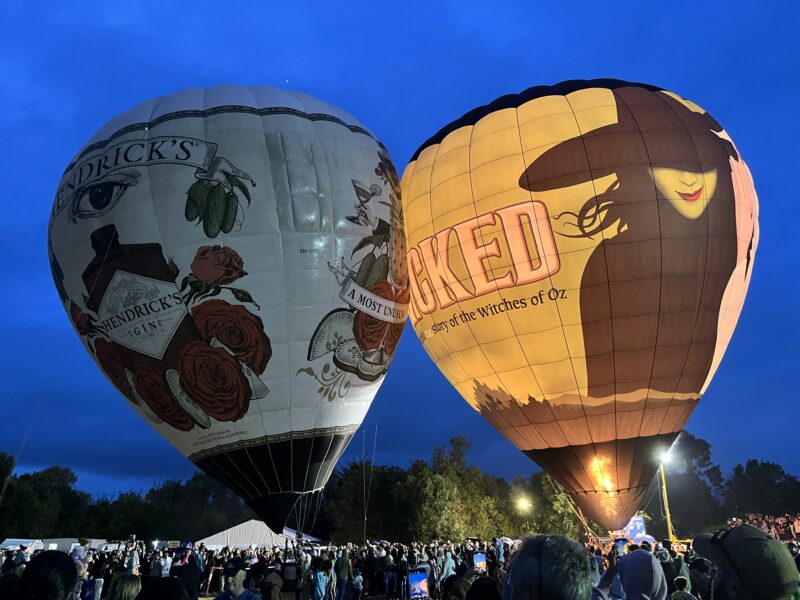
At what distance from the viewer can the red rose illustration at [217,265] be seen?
10.5 m

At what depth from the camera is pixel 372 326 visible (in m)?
12.1

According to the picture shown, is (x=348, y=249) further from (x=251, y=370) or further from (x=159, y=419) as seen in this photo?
(x=159, y=419)

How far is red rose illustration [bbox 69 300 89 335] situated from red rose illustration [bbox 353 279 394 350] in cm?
500

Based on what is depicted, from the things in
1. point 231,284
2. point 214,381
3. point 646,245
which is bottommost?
point 214,381

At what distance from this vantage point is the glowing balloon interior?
419 inches

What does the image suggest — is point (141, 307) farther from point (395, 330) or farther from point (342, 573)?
point (342, 573)

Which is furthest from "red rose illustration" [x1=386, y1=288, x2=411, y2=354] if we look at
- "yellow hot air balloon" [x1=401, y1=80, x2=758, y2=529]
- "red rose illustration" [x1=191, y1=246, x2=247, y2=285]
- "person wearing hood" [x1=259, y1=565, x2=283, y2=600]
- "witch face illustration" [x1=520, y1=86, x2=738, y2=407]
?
"person wearing hood" [x1=259, y1=565, x2=283, y2=600]

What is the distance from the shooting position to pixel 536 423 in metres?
14.5

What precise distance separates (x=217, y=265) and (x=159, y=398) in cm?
268

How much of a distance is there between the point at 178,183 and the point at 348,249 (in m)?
3.19

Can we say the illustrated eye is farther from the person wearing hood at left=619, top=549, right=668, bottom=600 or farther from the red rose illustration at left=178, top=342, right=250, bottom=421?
the person wearing hood at left=619, top=549, right=668, bottom=600

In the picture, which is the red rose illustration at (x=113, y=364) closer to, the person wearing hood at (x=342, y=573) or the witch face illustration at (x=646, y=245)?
the person wearing hood at (x=342, y=573)

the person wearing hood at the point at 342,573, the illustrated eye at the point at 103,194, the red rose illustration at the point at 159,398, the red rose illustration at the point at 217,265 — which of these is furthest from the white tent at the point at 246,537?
the red rose illustration at the point at 217,265

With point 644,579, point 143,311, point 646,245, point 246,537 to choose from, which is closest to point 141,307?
point 143,311
